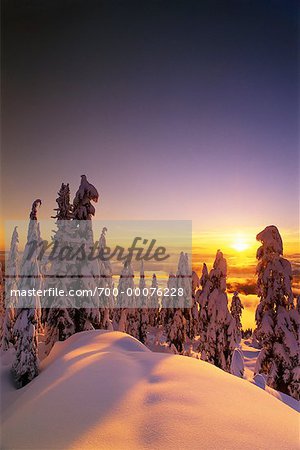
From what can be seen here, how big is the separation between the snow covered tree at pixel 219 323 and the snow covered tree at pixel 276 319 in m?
6.92

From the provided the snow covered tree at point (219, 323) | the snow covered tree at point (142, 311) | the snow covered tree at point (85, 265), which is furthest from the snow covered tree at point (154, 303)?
the snow covered tree at point (85, 265)

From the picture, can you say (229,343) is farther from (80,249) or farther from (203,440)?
(203,440)

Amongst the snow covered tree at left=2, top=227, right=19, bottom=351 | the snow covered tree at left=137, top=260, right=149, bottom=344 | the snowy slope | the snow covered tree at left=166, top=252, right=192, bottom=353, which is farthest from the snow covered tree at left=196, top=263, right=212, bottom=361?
the snow covered tree at left=2, top=227, right=19, bottom=351

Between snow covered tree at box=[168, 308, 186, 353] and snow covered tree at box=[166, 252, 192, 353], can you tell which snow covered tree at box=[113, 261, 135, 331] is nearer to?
snow covered tree at box=[166, 252, 192, 353]

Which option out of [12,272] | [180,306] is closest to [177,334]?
[180,306]

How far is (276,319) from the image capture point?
17078 millimetres

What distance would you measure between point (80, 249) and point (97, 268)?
1.80m

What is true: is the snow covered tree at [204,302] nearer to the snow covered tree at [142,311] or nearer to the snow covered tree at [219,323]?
the snow covered tree at [219,323]

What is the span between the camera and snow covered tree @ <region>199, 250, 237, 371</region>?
79.9ft

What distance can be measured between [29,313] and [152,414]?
13.6 m

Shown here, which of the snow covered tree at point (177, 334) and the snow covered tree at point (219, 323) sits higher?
the snow covered tree at point (219, 323)

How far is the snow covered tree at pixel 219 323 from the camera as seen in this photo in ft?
79.9

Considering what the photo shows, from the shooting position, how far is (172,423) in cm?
Result: 427

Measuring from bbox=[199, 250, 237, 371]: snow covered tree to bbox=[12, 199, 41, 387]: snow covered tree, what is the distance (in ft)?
47.2
